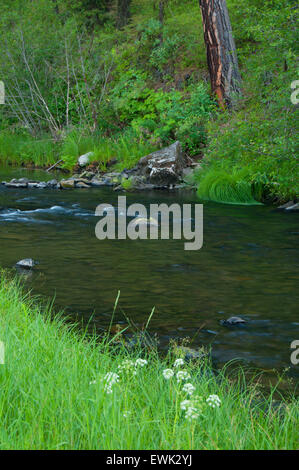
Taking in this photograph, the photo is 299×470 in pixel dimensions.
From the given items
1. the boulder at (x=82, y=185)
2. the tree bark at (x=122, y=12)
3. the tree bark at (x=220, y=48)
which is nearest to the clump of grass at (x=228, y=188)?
Answer: the boulder at (x=82, y=185)

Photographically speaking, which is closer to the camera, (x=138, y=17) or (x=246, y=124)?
(x=246, y=124)

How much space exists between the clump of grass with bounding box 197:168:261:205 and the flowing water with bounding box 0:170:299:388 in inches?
60.6

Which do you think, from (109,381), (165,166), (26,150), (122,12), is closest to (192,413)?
(109,381)

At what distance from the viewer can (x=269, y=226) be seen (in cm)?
1062

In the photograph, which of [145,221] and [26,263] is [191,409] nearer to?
[26,263]

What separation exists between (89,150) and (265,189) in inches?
308

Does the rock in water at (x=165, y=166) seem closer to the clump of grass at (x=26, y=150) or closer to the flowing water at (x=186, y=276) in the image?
the flowing water at (x=186, y=276)

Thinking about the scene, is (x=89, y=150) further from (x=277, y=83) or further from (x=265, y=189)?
→ (x=277, y=83)

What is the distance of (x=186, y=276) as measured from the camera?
291 inches

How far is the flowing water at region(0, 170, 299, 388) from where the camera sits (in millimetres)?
5441

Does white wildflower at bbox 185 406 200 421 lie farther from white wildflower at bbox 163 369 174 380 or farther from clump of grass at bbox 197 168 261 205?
clump of grass at bbox 197 168 261 205

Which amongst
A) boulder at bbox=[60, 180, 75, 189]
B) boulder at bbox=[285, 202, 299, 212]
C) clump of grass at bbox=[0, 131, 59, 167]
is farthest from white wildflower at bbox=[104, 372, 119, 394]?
clump of grass at bbox=[0, 131, 59, 167]
